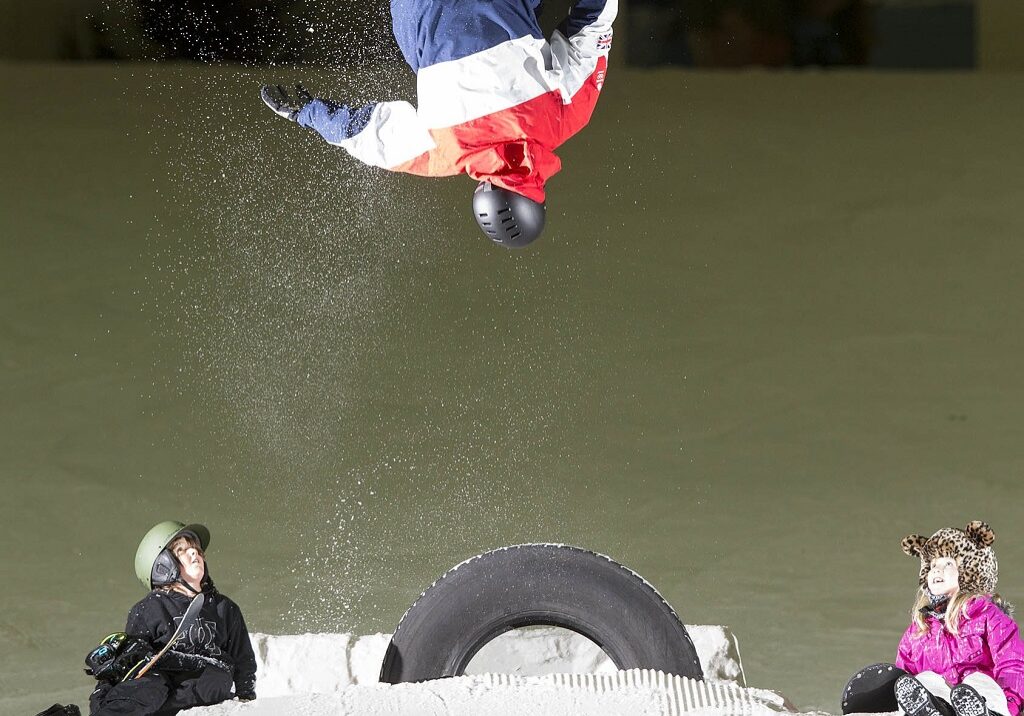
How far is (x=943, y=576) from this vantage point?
2.83 m

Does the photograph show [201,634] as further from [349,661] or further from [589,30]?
[589,30]

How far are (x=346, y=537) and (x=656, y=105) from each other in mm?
4402

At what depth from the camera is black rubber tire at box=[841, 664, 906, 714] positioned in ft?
9.36

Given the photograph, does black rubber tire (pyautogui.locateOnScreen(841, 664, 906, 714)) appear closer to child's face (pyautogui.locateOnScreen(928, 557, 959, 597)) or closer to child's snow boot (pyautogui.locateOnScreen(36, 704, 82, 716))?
child's face (pyautogui.locateOnScreen(928, 557, 959, 597))

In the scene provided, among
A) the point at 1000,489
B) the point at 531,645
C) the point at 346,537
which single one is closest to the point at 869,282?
the point at 1000,489

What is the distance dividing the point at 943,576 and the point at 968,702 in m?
0.27

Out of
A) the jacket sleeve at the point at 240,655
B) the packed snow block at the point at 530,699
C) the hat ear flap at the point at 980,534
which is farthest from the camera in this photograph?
the jacket sleeve at the point at 240,655

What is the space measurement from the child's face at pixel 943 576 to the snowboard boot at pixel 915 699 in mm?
229

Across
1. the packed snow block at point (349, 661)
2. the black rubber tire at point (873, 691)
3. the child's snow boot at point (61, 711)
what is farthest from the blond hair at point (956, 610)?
the child's snow boot at point (61, 711)

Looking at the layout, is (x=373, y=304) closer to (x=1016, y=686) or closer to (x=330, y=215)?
(x=330, y=215)

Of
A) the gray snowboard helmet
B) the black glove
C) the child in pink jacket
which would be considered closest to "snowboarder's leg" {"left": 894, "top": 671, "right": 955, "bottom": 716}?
the child in pink jacket

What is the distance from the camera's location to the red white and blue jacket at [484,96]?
309 cm

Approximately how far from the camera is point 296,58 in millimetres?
9039

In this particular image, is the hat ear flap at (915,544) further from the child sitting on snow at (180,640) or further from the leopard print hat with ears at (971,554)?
Answer: the child sitting on snow at (180,640)
